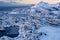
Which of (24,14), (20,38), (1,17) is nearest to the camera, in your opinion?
(20,38)

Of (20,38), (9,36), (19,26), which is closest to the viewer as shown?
(20,38)

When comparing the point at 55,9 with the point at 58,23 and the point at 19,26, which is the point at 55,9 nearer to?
the point at 58,23

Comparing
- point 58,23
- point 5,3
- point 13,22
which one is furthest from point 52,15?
point 5,3

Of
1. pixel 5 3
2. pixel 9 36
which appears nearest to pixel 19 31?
pixel 9 36

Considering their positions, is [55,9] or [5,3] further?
[5,3]

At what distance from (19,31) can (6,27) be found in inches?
10.7

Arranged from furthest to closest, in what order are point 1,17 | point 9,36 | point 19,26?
1. point 1,17
2. point 19,26
3. point 9,36

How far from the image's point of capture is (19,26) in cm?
310

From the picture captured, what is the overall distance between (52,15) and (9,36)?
3.32 ft

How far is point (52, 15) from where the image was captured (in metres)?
3.54

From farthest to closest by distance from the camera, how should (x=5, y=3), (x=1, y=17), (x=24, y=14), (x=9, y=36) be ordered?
(x=5, y=3), (x=24, y=14), (x=1, y=17), (x=9, y=36)

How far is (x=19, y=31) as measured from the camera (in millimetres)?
2938

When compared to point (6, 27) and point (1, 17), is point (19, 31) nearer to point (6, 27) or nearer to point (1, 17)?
Answer: point (6, 27)

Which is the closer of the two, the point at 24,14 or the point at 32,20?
the point at 32,20
